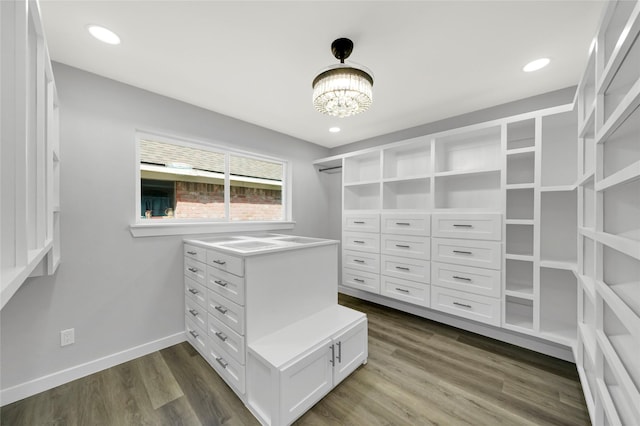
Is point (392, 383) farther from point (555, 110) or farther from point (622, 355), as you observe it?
point (555, 110)

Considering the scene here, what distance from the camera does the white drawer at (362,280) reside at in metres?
3.04

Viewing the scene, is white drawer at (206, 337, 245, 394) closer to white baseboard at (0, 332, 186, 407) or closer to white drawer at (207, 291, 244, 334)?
white drawer at (207, 291, 244, 334)

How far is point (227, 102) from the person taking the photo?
2.49m

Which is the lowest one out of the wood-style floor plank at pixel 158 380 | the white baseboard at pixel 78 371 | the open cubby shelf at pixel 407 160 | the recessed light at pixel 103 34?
the wood-style floor plank at pixel 158 380

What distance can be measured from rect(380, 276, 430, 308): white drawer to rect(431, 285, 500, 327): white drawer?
3.7 inches

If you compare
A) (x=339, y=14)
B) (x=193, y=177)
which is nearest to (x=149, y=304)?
(x=193, y=177)

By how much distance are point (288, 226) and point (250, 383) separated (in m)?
2.16

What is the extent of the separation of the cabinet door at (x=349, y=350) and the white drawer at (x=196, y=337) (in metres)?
1.16

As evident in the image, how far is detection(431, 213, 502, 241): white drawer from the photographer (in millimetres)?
2199

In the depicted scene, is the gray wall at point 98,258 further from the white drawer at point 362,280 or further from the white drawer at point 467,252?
the white drawer at point 467,252

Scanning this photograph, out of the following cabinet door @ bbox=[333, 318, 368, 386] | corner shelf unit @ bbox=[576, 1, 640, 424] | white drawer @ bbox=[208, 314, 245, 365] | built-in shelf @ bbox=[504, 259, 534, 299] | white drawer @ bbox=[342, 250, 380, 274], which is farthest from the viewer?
white drawer @ bbox=[342, 250, 380, 274]

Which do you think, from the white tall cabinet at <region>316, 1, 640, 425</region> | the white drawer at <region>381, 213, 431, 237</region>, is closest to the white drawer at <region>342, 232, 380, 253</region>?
the white tall cabinet at <region>316, 1, 640, 425</region>

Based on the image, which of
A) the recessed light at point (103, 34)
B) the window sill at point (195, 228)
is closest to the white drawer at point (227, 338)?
the window sill at point (195, 228)

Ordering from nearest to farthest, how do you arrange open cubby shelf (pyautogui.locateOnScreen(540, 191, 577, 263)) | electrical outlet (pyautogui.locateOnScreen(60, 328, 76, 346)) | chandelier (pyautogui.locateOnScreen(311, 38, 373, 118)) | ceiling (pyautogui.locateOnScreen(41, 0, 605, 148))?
ceiling (pyautogui.locateOnScreen(41, 0, 605, 148)) → chandelier (pyautogui.locateOnScreen(311, 38, 373, 118)) → electrical outlet (pyautogui.locateOnScreen(60, 328, 76, 346)) → open cubby shelf (pyautogui.locateOnScreen(540, 191, 577, 263))
